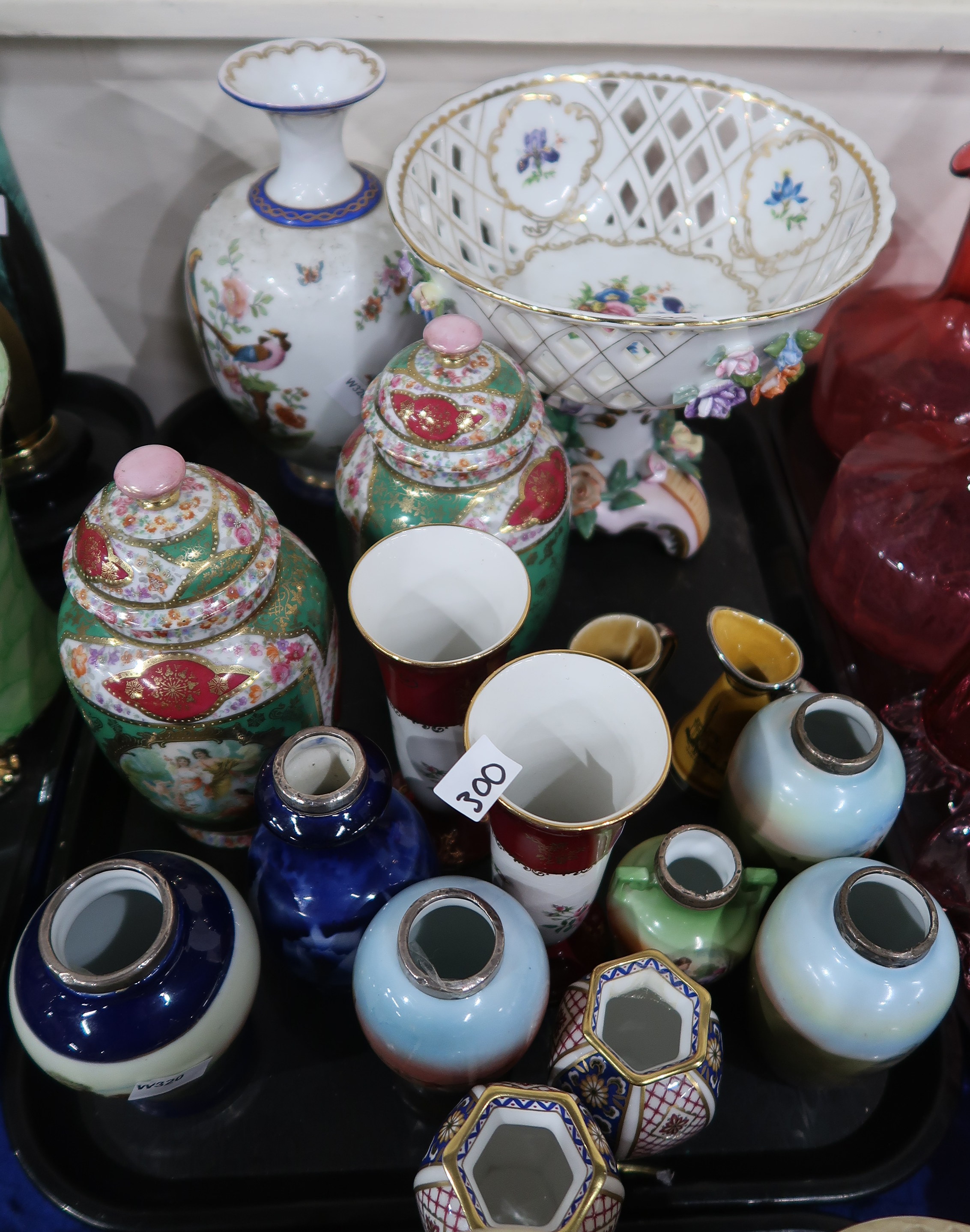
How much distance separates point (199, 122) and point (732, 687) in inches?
33.9

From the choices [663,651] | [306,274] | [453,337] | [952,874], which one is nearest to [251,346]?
[306,274]

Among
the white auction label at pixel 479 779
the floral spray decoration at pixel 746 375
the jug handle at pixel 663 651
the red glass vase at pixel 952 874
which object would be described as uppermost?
the floral spray decoration at pixel 746 375

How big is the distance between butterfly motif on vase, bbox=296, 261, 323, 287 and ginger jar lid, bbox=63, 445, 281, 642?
1.03ft

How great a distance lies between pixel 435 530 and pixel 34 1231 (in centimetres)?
60

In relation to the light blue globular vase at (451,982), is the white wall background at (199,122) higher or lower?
higher

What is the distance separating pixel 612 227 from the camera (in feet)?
3.28

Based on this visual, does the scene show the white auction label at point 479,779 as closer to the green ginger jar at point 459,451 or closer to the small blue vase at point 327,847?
the small blue vase at point 327,847

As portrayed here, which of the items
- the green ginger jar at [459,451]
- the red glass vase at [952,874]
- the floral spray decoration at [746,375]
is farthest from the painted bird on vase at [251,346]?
the red glass vase at [952,874]

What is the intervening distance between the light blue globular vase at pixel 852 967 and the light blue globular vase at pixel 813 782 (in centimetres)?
4

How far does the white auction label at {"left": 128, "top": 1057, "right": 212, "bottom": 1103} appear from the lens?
0.59 meters

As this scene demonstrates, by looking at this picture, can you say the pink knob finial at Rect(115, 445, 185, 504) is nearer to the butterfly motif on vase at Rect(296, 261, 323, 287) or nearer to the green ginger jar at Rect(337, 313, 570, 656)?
the green ginger jar at Rect(337, 313, 570, 656)

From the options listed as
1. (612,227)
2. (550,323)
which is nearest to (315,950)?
(550,323)

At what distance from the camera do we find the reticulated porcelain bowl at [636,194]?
2.93 ft

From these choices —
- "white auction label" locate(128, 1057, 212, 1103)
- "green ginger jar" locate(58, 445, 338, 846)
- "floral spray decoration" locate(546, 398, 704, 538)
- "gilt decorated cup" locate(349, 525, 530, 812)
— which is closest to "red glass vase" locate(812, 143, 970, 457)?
"floral spray decoration" locate(546, 398, 704, 538)
